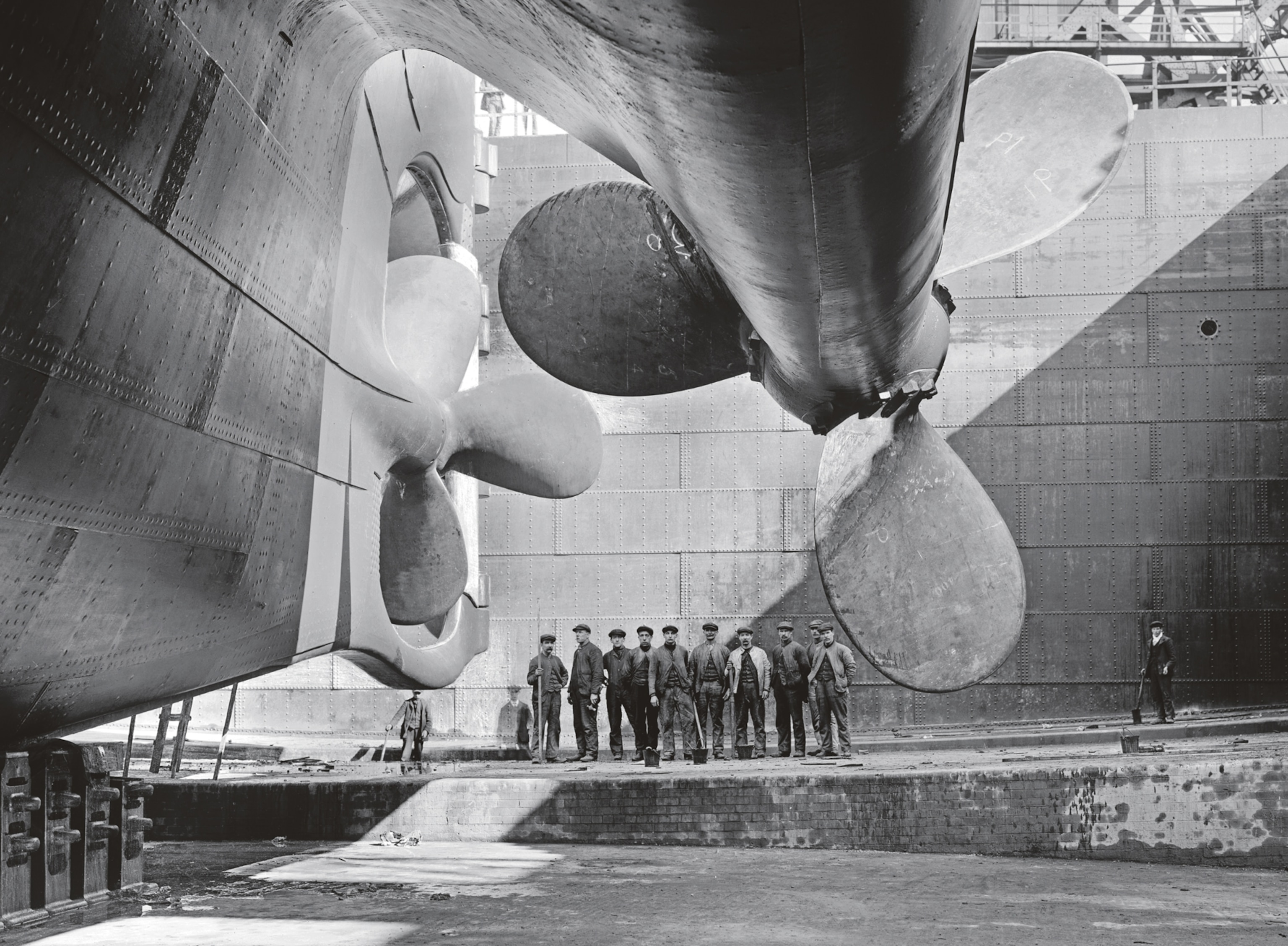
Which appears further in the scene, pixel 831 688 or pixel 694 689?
pixel 694 689

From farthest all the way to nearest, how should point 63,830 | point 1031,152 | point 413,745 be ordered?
point 413,745, point 1031,152, point 63,830

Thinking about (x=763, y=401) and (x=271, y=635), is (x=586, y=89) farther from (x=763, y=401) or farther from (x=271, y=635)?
(x=763, y=401)

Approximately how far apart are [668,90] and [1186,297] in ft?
44.5

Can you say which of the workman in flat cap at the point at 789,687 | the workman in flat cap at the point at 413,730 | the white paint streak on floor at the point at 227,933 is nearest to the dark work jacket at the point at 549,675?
the workman in flat cap at the point at 413,730

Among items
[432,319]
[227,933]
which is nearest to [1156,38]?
[432,319]

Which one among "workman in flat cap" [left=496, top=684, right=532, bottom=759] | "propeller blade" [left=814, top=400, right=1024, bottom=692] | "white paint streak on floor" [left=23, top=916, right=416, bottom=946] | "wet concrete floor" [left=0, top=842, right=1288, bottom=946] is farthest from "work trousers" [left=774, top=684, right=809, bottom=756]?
"white paint streak on floor" [left=23, top=916, right=416, bottom=946]

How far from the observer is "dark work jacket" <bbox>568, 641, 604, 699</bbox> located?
43.7 ft

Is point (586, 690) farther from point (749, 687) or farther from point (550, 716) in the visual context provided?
point (749, 687)

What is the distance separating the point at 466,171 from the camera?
1031cm

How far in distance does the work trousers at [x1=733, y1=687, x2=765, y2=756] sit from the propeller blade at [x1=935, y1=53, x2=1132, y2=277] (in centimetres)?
740

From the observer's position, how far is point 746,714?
1355 centimetres

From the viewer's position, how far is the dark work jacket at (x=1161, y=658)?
13.4 meters

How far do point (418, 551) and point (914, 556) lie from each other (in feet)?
11.7

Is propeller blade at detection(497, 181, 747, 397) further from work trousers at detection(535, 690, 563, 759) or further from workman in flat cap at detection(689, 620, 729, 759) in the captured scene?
work trousers at detection(535, 690, 563, 759)
